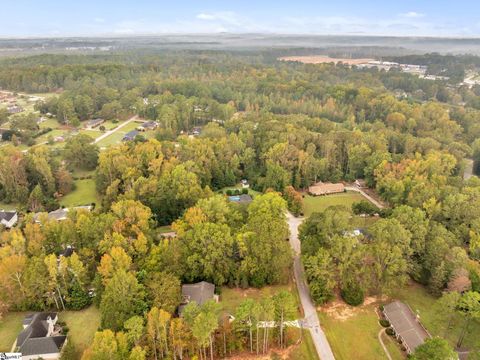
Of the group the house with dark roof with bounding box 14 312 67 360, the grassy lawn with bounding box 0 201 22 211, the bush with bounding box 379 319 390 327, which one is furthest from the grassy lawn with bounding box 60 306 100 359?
Result: the grassy lawn with bounding box 0 201 22 211

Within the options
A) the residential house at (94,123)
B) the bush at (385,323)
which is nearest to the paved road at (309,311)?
the bush at (385,323)

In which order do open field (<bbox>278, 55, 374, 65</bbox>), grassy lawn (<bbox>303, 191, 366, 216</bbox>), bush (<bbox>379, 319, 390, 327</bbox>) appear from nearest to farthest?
bush (<bbox>379, 319, 390, 327</bbox>)
grassy lawn (<bbox>303, 191, 366, 216</bbox>)
open field (<bbox>278, 55, 374, 65</bbox>)

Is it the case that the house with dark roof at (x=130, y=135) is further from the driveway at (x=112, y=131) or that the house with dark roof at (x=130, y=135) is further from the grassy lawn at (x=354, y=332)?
the grassy lawn at (x=354, y=332)

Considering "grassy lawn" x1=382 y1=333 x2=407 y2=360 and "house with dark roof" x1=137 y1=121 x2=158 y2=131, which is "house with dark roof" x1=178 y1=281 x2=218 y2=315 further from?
"house with dark roof" x1=137 y1=121 x2=158 y2=131

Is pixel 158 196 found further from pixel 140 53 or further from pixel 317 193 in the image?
pixel 140 53

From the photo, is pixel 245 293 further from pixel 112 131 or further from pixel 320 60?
pixel 320 60
